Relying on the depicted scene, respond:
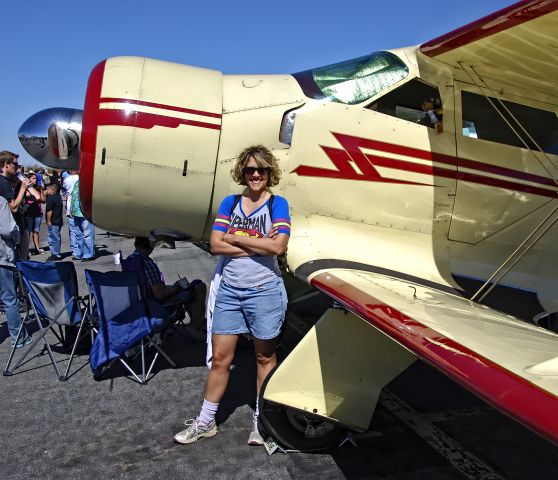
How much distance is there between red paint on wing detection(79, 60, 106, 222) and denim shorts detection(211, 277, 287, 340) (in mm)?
1219

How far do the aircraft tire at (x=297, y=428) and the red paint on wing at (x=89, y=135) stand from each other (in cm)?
177

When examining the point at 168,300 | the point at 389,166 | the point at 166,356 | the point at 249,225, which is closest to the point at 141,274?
the point at 168,300

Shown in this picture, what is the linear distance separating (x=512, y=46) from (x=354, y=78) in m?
1.06

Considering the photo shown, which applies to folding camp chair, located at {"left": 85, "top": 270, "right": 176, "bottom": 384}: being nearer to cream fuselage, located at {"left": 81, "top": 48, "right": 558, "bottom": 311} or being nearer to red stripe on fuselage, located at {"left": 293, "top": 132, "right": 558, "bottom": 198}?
cream fuselage, located at {"left": 81, "top": 48, "right": 558, "bottom": 311}

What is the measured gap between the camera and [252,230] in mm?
2840

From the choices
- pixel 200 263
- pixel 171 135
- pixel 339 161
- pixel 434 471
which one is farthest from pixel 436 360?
pixel 200 263

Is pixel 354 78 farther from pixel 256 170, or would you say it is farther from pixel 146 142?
pixel 146 142

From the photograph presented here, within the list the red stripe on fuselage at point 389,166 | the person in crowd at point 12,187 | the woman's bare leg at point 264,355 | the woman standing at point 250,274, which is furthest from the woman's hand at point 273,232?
the person in crowd at point 12,187

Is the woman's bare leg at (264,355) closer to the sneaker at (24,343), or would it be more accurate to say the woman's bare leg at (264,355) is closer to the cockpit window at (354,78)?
the cockpit window at (354,78)

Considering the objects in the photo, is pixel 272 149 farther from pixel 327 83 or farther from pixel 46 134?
pixel 46 134

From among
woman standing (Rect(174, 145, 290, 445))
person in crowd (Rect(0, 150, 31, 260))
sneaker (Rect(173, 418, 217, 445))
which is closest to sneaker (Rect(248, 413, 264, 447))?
woman standing (Rect(174, 145, 290, 445))

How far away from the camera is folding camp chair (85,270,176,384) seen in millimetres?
3683

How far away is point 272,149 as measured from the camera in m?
3.37

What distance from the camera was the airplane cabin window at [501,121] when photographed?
3.64 metres
